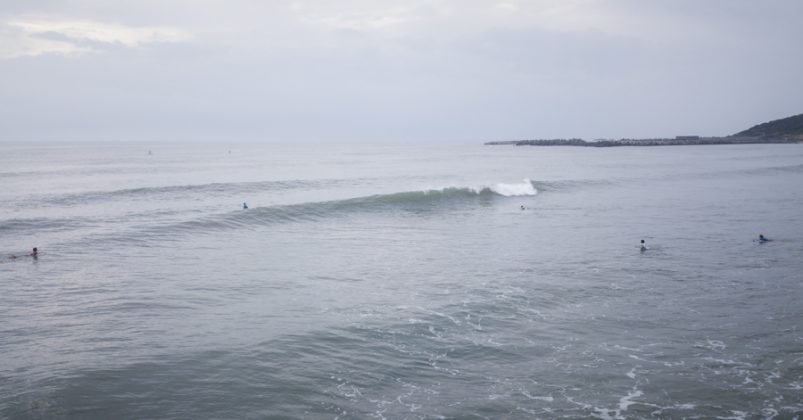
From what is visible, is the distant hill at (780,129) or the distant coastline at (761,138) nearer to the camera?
the distant coastline at (761,138)

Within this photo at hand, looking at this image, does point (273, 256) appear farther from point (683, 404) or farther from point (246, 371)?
point (683, 404)

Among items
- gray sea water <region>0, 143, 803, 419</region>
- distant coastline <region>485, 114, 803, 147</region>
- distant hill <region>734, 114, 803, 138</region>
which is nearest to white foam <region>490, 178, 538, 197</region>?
gray sea water <region>0, 143, 803, 419</region>

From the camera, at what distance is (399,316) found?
1471 cm

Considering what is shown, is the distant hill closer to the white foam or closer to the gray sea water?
the white foam

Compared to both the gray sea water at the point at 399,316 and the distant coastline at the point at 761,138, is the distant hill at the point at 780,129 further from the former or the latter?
the gray sea water at the point at 399,316

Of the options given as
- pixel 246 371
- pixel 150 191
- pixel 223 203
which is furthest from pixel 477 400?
pixel 150 191

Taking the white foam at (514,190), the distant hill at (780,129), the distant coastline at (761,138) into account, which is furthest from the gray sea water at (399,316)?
the distant hill at (780,129)

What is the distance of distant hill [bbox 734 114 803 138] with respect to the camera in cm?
14923

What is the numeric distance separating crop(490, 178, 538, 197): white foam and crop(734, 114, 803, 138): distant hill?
131676 millimetres

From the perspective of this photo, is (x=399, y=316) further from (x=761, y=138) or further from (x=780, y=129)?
(x=780, y=129)

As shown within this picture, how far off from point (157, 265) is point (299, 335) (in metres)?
10.0

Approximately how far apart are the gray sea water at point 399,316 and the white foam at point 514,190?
1327cm

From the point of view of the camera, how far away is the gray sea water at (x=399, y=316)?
1005 centimetres

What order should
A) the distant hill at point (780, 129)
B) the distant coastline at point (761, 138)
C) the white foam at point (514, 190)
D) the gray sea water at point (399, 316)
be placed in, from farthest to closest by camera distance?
the distant hill at point (780, 129) → the distant coastline at point (761, 138) → the white foam at point (514, 190) → the gray sea water at point (399, 316)
